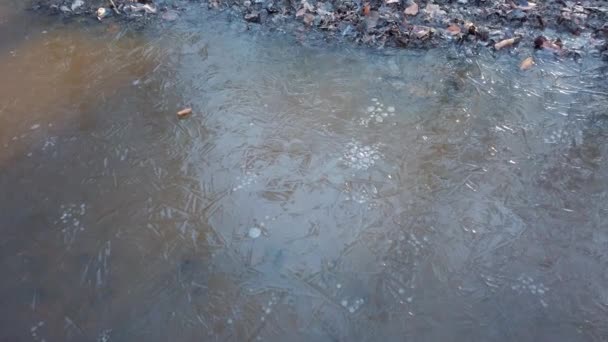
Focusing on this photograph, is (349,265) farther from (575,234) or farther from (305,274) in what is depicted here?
(575,234)

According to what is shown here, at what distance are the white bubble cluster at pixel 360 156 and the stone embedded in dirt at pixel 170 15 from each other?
2.38m

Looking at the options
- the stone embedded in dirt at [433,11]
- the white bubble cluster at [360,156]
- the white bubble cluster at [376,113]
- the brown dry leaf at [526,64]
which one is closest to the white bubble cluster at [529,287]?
the white bubble cluster at [360,156]

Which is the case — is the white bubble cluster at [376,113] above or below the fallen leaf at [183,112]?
above

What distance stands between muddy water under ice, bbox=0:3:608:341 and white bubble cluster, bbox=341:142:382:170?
0.07ft

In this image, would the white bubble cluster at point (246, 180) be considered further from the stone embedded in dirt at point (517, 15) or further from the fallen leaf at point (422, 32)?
the stone embedded in dirt at point (517, 15)

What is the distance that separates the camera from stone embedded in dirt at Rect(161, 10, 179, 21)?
15.2 ft

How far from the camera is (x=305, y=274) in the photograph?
8.75 feet

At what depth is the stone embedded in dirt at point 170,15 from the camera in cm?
463

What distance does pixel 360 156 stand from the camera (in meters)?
3.26

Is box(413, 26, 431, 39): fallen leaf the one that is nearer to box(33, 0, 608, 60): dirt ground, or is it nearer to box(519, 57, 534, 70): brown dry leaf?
box(33, 0, 608, 60): dirt ground

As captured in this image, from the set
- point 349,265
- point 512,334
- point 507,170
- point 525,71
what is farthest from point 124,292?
point 525,71

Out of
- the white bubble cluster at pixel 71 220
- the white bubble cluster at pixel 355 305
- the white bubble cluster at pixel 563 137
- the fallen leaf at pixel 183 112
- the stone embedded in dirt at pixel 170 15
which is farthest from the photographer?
the stone embedded in dirt at pixel 170 15

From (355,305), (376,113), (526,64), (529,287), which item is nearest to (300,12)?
(376,113)

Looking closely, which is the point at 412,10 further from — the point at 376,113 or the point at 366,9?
the point at 376,113
